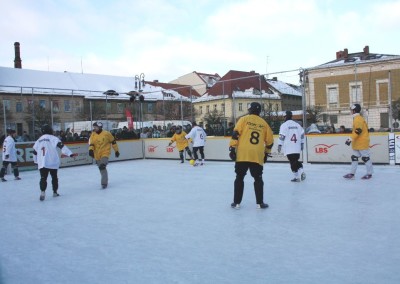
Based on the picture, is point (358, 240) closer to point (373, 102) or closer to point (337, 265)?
point (337, 265)

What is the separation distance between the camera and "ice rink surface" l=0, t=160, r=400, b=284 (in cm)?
378

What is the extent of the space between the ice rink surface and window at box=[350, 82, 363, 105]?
4.19m

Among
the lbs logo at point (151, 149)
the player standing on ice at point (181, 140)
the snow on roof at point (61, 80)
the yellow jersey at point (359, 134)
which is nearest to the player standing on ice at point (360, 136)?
the yellow jersey at point (359, 134)

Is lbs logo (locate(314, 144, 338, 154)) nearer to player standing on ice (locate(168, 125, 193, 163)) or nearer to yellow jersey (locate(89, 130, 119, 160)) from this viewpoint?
player standing on ice (locate(168, 125, 193, 163))

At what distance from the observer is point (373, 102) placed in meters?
Answer: 12.5

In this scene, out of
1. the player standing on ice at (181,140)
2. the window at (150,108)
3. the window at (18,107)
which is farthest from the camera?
the window at (150,108)

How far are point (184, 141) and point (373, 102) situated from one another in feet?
24.1

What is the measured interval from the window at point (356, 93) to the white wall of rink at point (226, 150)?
3.89 ft

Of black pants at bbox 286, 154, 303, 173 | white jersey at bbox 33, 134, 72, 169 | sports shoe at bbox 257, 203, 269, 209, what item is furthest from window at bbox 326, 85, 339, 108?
white jersey at bbox 33, 134, 72, 169

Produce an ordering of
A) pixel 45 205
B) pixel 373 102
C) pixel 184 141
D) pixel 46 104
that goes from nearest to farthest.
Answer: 1. pixel 45 205
2. pixel 373 102
3. pixel 184 141
4. pixel 46 104

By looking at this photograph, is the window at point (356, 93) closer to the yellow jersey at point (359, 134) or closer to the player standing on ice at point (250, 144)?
the yellow jersey at point (359, 134)

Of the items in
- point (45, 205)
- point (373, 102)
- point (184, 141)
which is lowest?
point (45, 205)

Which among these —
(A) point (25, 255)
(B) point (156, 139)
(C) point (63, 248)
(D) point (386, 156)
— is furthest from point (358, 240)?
(B) point (156, 139)

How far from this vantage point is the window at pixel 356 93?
42.2 feet
